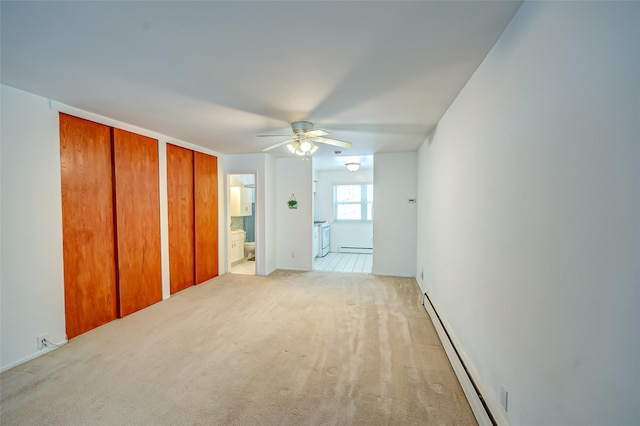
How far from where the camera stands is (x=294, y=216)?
5688 mm

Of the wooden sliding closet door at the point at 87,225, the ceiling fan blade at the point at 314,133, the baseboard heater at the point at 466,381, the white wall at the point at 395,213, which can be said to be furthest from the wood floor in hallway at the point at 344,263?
the wooden sliding closet door at the point at 87,225

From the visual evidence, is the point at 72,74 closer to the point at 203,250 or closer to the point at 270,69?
the point at 270,69

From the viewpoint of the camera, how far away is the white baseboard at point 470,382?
63.0 inches

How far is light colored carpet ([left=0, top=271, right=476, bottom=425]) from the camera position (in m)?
1.83

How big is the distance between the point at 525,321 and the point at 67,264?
12.7ft

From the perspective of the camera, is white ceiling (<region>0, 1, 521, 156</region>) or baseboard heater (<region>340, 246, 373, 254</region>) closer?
white ceiling (<region>0, 1, 521, 156</region>)

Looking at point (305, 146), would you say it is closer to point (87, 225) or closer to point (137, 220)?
point (137, 220)

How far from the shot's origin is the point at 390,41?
1655mm

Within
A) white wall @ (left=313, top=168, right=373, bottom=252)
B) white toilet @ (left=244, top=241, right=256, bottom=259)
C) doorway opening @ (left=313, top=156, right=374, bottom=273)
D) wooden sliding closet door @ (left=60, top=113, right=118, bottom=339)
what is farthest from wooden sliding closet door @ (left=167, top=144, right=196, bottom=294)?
white wall @ (left=313, top=168, right=373, bottom=252)

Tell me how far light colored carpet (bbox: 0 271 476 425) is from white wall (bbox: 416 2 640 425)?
0.61 metres

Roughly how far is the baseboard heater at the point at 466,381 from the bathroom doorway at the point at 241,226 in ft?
12.6

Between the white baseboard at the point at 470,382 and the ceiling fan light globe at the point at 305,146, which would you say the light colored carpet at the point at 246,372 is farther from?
the ceiling fan light globe at the point at 305,146

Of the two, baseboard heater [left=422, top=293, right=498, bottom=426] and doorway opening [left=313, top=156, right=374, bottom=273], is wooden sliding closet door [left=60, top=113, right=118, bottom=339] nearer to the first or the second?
baseboard heater [left=422, top=293, right=498, bottom=426]

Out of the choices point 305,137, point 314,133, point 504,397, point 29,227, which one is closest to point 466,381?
point 504,397
